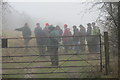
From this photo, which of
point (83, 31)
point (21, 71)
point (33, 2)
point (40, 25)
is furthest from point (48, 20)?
point (21, 71)

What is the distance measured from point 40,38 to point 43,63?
0.46m

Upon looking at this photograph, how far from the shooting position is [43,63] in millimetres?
3984

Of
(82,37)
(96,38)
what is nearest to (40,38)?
(82,37)

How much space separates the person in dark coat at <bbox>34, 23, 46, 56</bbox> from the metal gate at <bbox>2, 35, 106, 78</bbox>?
2.5 inches

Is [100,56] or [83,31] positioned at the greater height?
[83,31]

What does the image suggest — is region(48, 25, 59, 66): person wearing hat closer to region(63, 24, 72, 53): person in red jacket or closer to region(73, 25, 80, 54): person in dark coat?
region(63, 24, 72, 53): person in red jacket

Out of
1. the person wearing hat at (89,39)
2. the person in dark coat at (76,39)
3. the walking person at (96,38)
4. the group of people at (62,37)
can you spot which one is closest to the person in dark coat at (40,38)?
the group of people at (62,37)

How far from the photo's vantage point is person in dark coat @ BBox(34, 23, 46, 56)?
3816 millimetres

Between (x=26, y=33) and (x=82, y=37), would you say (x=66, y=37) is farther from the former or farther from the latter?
(x=26, y=33)

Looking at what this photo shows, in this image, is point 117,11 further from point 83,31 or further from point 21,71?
point 21,71

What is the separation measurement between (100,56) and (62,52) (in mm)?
678

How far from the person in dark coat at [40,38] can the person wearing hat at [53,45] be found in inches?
4.8

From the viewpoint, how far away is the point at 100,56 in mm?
3930

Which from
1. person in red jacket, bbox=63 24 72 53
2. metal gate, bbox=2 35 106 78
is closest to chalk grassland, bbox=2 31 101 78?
metal gate, bbox=2 35 106 78
